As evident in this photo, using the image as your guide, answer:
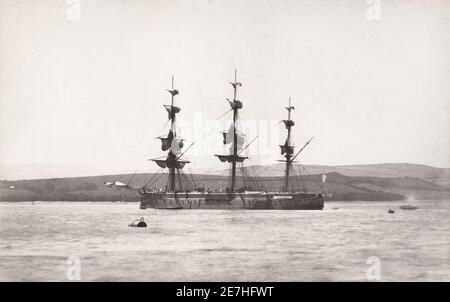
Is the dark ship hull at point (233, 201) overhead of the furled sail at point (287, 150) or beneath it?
beneath

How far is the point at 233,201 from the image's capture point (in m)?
81.9

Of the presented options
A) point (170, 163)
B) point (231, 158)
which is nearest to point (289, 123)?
point (231, 158)

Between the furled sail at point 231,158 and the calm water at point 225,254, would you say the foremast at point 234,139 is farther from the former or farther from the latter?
the calm water at point 225,254

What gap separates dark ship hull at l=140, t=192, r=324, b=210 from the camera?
8181cm

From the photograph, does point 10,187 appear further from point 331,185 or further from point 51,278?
point 51,278

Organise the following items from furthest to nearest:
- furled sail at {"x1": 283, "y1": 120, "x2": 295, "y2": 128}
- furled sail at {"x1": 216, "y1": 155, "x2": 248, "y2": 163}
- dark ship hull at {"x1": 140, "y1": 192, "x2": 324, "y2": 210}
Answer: furled sail at {"x1": 283, "y1": 120, "x2": 295, "y2": 128} < furled sail at {"x1": 216, "y1": 155, "x2": 248, "y2": 163} < dark ship hull at {"x1": 140, "y1": 192, "x2": 324, "y2": 210}

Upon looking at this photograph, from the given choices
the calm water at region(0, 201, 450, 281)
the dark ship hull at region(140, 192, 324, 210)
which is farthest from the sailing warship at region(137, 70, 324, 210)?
the calm water at region(0, 201, 450, 281)

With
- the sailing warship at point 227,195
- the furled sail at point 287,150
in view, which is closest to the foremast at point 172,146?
the sailing warship at point 227,195

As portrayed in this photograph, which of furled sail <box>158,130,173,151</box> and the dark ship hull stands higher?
furled sail <box>158,130,173,151</box>

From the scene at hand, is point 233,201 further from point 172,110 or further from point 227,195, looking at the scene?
point 172,110

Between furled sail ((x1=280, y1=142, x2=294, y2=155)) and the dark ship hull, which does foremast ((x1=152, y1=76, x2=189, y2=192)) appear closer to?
the dark ship hull

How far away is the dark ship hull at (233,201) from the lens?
81812 millimetres

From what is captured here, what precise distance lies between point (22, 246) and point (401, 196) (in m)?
97.5
